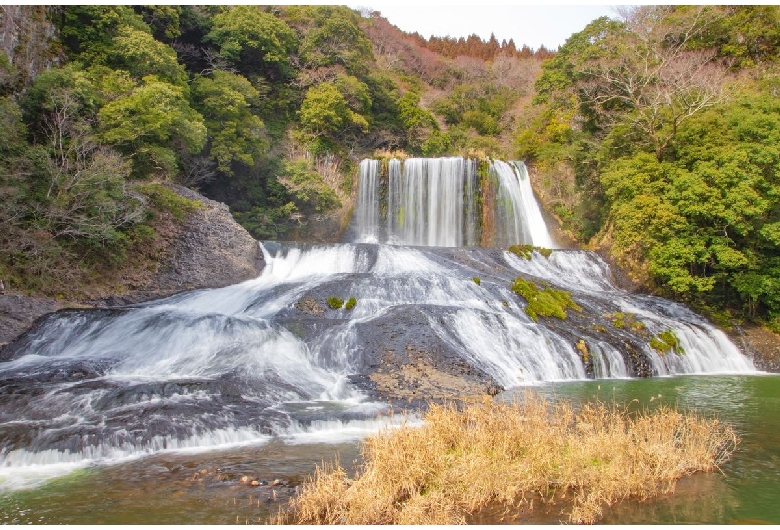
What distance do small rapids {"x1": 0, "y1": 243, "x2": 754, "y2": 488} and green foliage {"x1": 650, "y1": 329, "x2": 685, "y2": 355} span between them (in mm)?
183

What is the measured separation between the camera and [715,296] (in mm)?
19625

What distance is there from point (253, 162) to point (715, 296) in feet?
65.3

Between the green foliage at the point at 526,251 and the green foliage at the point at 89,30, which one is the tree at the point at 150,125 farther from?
the green foliage at the point at 526,251

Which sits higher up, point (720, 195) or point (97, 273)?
point (720, 195)

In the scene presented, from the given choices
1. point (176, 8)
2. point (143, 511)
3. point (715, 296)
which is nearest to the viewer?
point (143, 511)

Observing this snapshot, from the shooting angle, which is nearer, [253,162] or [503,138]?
[253,162]

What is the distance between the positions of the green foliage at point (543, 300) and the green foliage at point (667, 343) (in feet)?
7.72

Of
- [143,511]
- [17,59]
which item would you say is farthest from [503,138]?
[143,511]

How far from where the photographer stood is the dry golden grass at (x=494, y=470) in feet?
18.2

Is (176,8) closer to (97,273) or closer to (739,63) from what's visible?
(97,273)

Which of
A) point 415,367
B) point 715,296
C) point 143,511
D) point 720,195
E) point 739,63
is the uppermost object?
point 739,63

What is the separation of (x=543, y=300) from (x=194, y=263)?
39.3ft

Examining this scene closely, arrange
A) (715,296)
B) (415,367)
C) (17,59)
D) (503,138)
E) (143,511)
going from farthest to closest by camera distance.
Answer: (503,138)
(715,296)
(17,59)
(415,367)
(143,511)

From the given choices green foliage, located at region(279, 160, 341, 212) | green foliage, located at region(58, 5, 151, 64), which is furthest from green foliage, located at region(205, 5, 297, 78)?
green foliage, located at region(58, 5, 151, 64)
